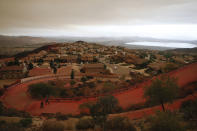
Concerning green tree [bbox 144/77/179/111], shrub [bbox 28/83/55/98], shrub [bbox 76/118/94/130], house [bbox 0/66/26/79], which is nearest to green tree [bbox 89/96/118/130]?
shrub [bbox 76/118/94/130]

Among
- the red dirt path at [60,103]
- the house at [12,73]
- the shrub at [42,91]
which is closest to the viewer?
the red dirt path at [60,103]

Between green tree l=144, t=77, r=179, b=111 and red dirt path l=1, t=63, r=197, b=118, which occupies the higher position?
green tree l=144, t=77, r=179, b=111

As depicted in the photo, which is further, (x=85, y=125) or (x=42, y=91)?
(x=42, y=91)

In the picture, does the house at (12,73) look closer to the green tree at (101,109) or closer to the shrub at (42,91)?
the shrub at (42,91)

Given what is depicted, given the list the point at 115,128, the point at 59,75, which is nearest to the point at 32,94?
the point at 59,75

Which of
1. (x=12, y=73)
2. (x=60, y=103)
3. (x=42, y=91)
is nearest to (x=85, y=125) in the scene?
(x=60, y=103)

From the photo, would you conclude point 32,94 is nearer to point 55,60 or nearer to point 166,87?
point 166,87

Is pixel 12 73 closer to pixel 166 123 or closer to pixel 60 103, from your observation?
pixel 60 103

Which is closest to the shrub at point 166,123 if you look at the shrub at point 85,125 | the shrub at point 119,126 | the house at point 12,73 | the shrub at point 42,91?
the shrub at point 119,126

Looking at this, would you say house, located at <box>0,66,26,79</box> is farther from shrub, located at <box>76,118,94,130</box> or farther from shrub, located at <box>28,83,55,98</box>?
shrub, located at <box>76,118,94,130</box>
